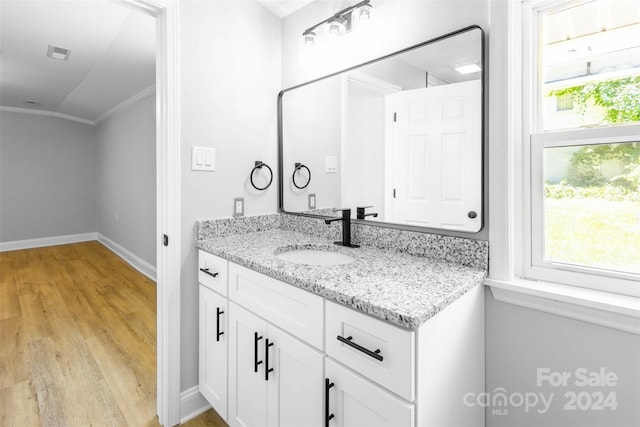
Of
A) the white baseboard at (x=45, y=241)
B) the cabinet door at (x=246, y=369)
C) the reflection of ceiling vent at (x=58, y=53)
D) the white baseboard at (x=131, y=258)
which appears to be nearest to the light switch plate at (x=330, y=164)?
the cabinet door at (x=246, y=369)

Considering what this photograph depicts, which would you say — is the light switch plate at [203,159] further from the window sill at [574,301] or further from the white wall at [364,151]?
the window sill at [574,301]

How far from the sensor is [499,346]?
1.17 m

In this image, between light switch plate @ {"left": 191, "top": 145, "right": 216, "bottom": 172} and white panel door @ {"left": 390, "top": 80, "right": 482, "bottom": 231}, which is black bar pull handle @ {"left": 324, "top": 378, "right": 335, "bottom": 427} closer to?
white panel door @ {"left": 390, "top": 80, "right": 482, "bottom": 231}

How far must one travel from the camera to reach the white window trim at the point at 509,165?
1089 mm

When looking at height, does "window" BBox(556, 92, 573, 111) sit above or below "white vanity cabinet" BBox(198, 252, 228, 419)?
above

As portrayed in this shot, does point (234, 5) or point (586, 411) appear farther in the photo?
point (234, 5)

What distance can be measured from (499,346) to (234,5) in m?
2.03

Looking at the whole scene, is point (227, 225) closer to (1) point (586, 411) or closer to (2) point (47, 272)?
(1) point (586, 411)

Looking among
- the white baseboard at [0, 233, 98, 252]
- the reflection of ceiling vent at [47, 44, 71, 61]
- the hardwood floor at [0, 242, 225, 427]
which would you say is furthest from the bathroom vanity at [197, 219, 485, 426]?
the white baseboard at [0, 233, 98, 252]

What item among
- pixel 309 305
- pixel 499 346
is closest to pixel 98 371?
pixel 309 305

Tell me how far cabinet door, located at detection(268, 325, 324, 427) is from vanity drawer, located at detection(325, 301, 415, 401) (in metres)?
0.11

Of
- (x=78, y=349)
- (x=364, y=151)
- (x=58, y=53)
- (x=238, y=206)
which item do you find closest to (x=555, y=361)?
(x=364, y=151)

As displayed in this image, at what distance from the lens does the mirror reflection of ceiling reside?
2.21m

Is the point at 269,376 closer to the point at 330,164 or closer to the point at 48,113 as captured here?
the point at 330,164
